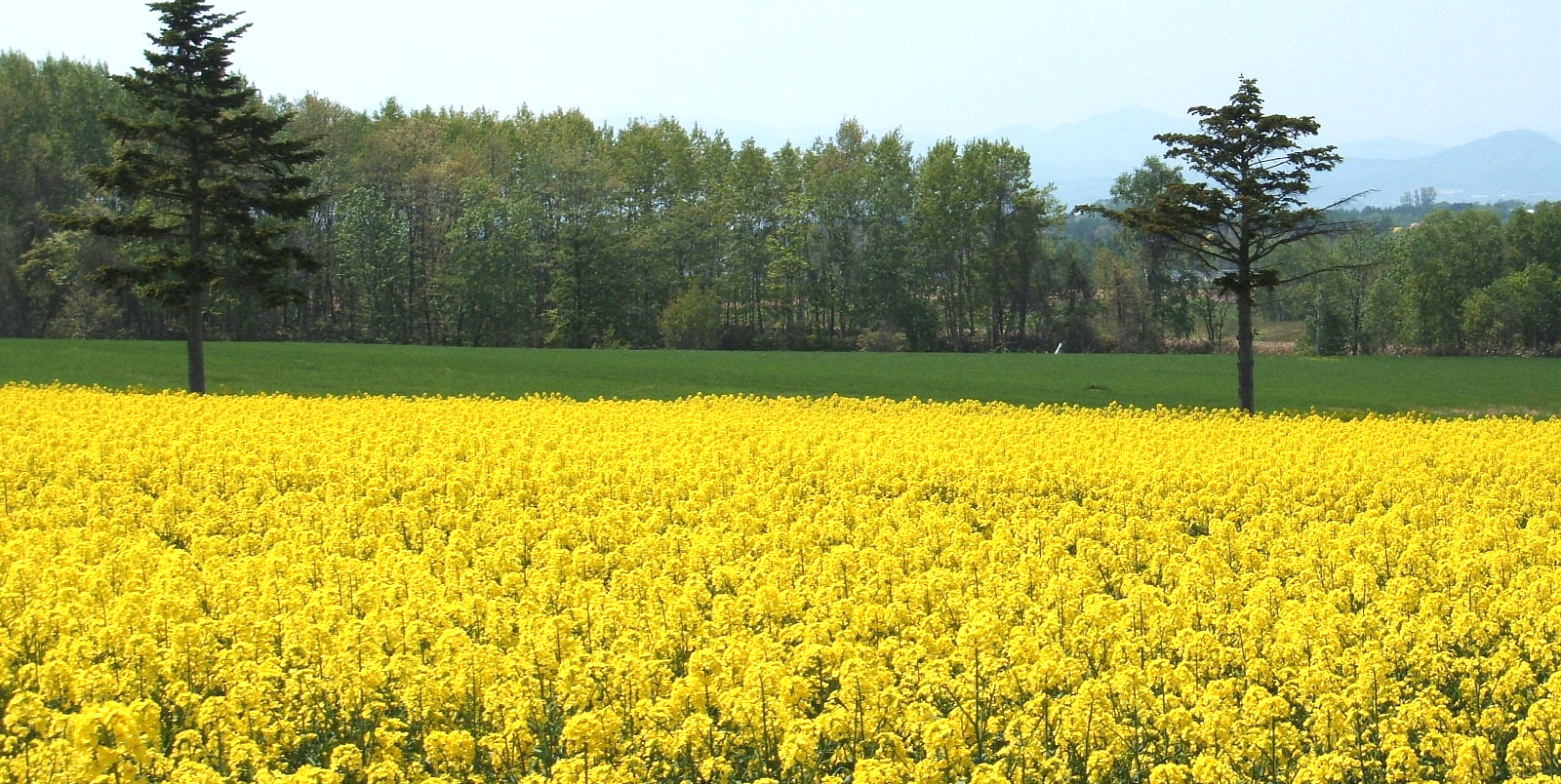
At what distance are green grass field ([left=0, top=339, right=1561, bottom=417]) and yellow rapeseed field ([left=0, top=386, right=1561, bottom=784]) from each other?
2288 cm

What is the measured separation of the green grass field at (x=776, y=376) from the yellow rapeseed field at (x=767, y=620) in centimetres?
2288

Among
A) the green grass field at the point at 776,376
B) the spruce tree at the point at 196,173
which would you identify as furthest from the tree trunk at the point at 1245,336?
the spruce tree at the point at 196,173

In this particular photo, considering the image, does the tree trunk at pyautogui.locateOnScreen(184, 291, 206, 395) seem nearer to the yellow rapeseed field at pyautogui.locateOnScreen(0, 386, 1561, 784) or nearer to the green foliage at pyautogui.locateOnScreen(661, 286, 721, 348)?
the yellow rapeseed field at pyautogui.locateOnScreen(0, 386, 1561, 784)

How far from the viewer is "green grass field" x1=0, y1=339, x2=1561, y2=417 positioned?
41781mm

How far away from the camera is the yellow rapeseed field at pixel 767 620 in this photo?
25.6 feet

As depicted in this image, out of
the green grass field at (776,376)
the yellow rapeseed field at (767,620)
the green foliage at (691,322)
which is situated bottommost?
the yellow rapeseed field at (767,620)

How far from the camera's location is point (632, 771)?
7465 mm

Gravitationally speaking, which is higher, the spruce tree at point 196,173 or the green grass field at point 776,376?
the spruce tree at point 196,173

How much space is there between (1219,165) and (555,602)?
2826cm

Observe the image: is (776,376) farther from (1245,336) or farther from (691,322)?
(691,322)

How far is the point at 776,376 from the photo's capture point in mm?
50594

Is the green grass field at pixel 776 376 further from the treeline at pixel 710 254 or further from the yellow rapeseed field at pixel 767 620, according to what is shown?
the yellow rapeseed field at pixel 767 620

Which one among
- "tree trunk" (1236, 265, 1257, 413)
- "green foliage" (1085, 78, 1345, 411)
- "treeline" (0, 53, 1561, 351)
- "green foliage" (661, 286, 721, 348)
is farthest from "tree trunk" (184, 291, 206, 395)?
"green foliage" (661, 286, 721, 348)

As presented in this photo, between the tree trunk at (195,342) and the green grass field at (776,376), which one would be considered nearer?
the tree trunk at (195,342)
